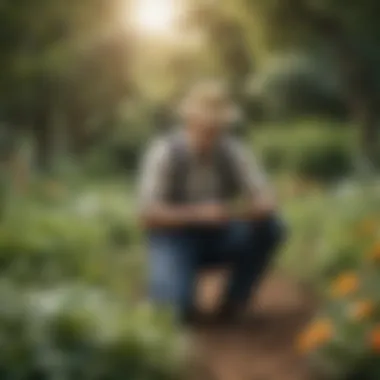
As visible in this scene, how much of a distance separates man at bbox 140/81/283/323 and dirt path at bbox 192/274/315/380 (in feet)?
0.11

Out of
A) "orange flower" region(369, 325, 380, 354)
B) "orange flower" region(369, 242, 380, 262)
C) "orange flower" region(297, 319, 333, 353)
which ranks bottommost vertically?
"orange flower" region(369, 325, 380, 354)

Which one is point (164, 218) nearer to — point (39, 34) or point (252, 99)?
point (252, 99)

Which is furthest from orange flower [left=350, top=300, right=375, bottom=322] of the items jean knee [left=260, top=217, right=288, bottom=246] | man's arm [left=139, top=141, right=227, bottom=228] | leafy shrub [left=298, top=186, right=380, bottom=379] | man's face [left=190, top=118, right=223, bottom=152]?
man's face [left=190, top=118, right=223, bottom=152]

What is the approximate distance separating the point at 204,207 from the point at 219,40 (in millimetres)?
305

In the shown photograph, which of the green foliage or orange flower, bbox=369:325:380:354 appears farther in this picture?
the green foliage

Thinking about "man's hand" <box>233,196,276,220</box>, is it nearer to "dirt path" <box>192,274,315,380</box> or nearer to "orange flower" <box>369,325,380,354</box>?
"dirt path" <box>192,274,315,380</box>

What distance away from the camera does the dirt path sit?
6.88 ft

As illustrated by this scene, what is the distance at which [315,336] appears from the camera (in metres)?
2.08

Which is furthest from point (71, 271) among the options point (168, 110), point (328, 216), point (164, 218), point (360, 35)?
point (360, 35)

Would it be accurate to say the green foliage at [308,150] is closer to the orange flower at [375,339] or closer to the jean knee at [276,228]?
the jean knee at [276,228]

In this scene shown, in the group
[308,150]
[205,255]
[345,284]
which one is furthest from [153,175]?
[345,284]

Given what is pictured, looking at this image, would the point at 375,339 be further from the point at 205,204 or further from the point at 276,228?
the point at 205,204

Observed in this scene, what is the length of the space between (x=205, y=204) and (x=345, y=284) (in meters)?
0.29

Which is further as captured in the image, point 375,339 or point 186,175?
point 186,175
